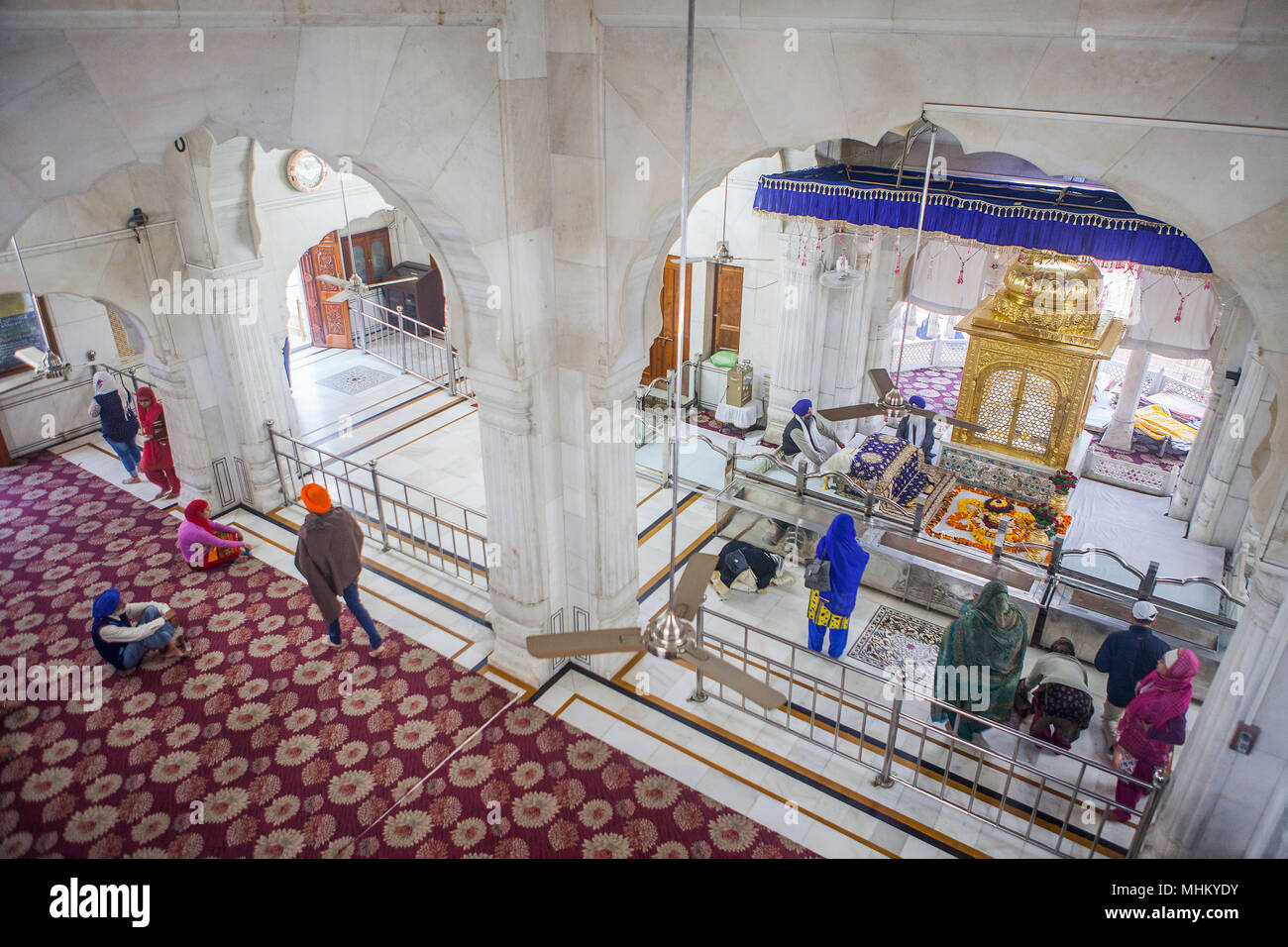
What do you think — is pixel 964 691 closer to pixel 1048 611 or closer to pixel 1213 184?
pixel 1048 611

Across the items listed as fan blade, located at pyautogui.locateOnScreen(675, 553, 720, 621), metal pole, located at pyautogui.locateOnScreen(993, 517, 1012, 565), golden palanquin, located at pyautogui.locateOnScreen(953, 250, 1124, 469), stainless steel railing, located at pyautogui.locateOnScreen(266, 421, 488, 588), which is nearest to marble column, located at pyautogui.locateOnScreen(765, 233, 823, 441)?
golden palanquin, located at pyautogui.locateOnScreen(953, 250, 1124, 469)

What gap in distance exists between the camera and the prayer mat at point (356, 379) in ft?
34.8

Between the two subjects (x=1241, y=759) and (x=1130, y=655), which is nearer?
(x=1241, y=759)

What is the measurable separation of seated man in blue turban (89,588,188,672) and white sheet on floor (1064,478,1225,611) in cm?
701

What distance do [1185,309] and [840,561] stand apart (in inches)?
196

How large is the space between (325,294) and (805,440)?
288 inches

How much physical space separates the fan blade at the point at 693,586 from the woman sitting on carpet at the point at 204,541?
4.69m

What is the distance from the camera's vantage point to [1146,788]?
406cm

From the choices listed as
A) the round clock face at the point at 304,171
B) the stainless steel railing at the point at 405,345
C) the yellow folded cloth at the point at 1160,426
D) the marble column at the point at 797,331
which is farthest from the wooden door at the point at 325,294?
the yellow folded cloth at the point at 1160,426

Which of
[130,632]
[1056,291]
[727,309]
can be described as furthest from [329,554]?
[1056,291]

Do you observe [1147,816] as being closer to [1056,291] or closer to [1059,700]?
[1059,700]

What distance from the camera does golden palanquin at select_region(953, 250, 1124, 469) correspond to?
776 centimetres

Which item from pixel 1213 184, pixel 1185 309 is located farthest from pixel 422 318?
pixel 1213 184

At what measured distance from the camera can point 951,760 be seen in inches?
198
